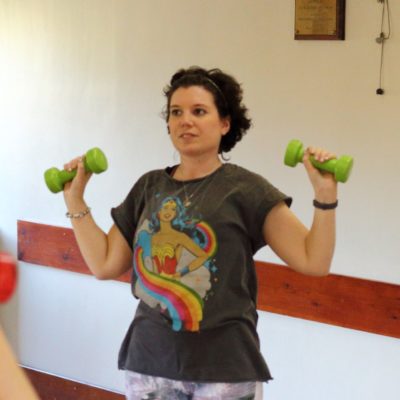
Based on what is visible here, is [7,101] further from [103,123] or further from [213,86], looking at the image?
[213,86]

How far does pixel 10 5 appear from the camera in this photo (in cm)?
351

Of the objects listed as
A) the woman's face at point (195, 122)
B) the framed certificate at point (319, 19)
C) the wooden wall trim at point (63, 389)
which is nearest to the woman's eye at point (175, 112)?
the woman's face at point (195, 122)

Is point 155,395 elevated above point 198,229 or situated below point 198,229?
below

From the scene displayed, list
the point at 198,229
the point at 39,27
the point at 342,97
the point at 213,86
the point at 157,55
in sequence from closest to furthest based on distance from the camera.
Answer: the point at 198,229 → the point at 213,86 → the point at 342,97 → the point at 157,55 → the point at 39,27

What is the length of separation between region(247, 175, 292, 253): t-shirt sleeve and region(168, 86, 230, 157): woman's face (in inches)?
5.8

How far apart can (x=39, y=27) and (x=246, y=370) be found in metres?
2.07

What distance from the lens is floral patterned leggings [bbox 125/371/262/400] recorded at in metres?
1.81

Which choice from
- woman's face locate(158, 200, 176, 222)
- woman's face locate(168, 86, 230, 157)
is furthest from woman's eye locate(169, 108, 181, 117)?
woman's face locate(158, 200, 176, 222)

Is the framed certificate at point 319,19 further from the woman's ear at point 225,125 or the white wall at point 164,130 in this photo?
the woman's ear at point 225,125

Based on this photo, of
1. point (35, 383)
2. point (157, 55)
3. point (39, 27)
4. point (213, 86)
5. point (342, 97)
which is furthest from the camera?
point (35, 383)

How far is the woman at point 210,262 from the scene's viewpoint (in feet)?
5.97

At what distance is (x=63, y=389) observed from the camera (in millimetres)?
3611

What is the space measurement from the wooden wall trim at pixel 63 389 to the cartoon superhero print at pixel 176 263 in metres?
1.67

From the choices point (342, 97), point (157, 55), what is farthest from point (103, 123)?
point (342, 97)
